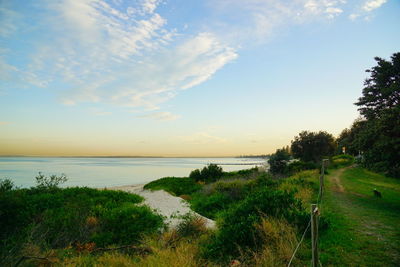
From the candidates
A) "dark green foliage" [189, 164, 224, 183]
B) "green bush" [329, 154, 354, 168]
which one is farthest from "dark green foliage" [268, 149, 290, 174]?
"green bush" [329, 154, 354, 168]

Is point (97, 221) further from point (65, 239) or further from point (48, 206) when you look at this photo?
point (48, 206)

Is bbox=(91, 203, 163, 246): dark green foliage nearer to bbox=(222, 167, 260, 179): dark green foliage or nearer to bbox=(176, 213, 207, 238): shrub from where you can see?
bbox=(176, 213, 207, 238): shrub

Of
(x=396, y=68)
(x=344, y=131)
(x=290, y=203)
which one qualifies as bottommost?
(x=290, y=203)

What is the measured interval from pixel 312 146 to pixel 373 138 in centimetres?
3341

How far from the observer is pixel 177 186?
81.6 ft

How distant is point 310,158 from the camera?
42938 millimetres

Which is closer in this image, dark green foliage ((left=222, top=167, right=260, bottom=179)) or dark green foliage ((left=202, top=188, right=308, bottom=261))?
dark green foliage ((left=202, top=188, right=308, bottom=261))

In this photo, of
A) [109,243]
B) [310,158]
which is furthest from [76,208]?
[310,158]

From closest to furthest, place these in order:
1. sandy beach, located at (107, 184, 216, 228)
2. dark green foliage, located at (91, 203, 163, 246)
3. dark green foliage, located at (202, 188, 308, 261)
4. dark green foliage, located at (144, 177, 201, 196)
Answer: dark green foliage, located at (202, 188, 308, 261), dark green foliage, located at (91, 203, 163, 246), sandy beach, located at (107, 184, 216, 228), dark green foliage, located at (144, 177, 201, 196)

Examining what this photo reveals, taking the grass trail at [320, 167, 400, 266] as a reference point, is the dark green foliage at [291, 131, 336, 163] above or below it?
above

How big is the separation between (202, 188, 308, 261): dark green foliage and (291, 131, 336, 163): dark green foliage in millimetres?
39040

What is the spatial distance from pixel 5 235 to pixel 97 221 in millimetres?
3288

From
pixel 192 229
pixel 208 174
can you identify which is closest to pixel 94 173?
pixel 208 174

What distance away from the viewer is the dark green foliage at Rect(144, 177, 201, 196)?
23.6 metres
